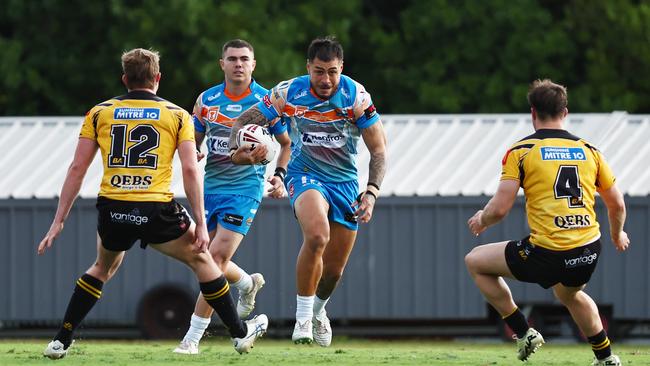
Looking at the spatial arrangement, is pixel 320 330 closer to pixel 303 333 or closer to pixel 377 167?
pixel 303 333

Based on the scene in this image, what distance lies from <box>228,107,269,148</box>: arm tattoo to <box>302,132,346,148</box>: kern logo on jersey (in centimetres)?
35

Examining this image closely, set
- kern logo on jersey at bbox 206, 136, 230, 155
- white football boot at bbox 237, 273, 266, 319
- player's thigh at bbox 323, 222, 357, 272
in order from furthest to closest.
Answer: white football boot at bbox 237, 273, 266, 319, kern logo on jersey at bbox 206, 136, 230, 155, player's thigh at bbox 323, 222, 357, 272

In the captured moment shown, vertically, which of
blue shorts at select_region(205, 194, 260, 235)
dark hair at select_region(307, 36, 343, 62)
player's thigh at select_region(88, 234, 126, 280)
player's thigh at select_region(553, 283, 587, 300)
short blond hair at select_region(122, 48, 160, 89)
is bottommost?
player's thigh at select_region(553, 283, 587, 300)

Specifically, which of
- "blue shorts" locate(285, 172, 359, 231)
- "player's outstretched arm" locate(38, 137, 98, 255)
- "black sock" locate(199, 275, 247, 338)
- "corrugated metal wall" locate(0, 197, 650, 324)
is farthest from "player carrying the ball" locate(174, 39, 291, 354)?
"corrugated metal wall" locate(0, 197, 650, 324)

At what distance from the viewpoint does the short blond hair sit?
9242 millimetres

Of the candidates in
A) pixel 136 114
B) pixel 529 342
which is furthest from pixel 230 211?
pixel 529 342

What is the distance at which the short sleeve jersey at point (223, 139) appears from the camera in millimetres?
11242

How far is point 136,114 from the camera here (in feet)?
30.1

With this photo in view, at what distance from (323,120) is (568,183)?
85.6 inches

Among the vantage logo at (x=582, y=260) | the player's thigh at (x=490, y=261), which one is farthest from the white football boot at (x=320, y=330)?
the vantage logo at (x=582, y=260)

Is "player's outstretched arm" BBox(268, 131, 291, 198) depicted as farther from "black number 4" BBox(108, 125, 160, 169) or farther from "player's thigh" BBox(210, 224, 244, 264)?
"black number 4" BBox(108, 125, 160, 169)

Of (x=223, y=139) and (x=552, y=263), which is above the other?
(x=223, y=139)

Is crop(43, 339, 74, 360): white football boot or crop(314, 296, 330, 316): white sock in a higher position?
crop(314, 296, 330, 316): white sock

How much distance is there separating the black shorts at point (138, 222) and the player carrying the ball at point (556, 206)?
1971 millimetres
